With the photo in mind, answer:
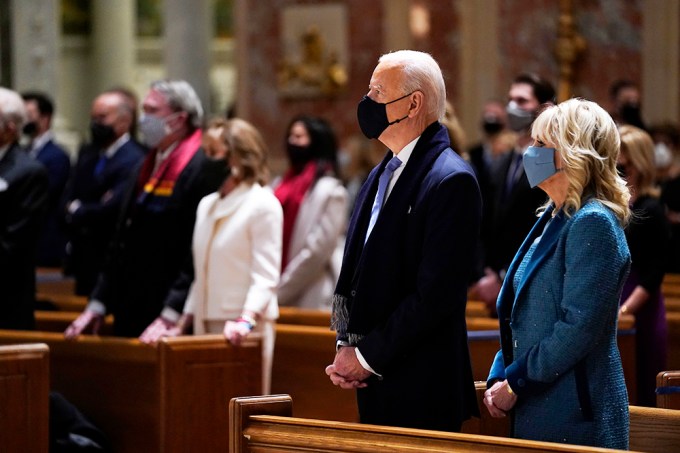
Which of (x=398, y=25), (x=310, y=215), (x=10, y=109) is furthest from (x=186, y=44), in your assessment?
(x=10, y=109)

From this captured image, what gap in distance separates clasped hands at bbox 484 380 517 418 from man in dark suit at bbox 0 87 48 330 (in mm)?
3039

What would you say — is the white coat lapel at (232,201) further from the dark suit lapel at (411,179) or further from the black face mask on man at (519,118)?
the dark suit lapel at (411,179)

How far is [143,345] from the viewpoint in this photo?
217 inches

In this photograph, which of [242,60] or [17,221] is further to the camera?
[242,60]

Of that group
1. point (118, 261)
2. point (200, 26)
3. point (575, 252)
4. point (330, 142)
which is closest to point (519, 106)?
point (330, 142)

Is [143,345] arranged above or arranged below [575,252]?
below

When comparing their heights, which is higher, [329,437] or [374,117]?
[374,117]

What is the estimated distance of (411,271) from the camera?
3666mm

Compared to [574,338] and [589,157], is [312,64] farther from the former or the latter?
[574,338]

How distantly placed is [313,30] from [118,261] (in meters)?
7.59

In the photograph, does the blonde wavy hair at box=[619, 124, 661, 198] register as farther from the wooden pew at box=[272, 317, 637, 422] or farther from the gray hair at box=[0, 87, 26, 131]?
the gray hair at box=[0, 87, 26, 131]

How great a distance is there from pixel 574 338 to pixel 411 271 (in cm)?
57

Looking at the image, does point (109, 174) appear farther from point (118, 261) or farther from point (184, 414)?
point (184, 414)

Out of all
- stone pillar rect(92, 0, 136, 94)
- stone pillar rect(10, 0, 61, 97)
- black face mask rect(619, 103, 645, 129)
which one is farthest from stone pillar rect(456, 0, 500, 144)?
stone pillar rect(92, 0, 136, 94)
